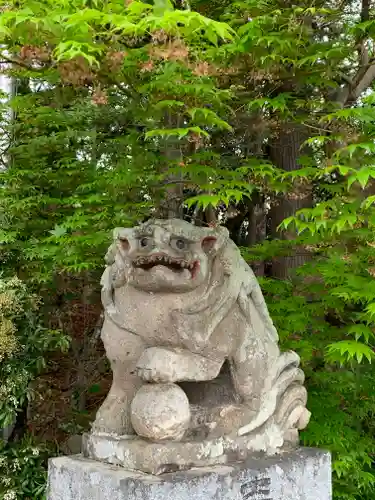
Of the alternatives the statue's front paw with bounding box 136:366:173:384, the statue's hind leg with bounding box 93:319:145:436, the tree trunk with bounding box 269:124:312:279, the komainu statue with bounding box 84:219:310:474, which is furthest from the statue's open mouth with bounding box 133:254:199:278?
the tree trunk with bounding box 269:124:312:279

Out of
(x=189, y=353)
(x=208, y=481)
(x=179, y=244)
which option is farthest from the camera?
(x=179, y=244)

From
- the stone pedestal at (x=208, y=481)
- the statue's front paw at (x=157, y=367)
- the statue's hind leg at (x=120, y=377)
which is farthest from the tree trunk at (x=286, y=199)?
the statue's front paw at (x=157, y=367)

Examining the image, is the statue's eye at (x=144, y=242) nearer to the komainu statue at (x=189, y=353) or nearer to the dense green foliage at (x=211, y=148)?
the komainu statue at (x=189, y=353)

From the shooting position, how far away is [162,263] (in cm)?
280

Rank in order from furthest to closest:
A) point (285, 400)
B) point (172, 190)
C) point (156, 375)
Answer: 1. point (172, 190)
2. point (285, 400)
3. point (156, 375)

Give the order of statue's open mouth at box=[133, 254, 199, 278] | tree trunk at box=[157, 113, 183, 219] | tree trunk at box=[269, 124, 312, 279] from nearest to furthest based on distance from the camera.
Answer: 1. statue's open mouth at box=[133, 254, 199, 278]
2. tree trunk at box=[157, 113, 183, 219]
3. tree trunk at box=[269, 124, 312, 279]

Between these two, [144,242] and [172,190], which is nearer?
[144,242]

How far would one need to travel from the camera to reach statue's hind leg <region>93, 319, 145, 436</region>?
285 centimetres

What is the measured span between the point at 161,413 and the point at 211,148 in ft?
9.66

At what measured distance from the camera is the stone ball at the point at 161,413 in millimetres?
2553

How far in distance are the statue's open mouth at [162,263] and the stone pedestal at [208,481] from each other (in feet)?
3.03

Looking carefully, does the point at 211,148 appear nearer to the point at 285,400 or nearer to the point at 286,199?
the point at 286,199

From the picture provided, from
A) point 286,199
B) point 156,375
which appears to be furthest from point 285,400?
point 286,199

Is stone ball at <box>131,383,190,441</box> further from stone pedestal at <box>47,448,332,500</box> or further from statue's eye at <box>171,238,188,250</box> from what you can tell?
statue's eye at <box>171,238,188,250</box>
